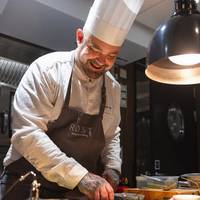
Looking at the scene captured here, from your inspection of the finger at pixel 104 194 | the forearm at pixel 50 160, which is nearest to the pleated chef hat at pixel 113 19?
the forearm at pixel 50 160

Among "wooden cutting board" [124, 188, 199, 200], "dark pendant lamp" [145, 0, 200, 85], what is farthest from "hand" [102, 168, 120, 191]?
"dark pendant lamp" [145, 0, 200, 85]

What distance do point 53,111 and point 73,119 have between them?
0.09 meters

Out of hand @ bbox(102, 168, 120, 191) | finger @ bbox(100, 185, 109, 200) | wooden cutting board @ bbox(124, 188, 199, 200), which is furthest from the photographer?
hand @ bbox(102, 168, 120, 191)

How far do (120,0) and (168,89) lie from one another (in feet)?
8.78

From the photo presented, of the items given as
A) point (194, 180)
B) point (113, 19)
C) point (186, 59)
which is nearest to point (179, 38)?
point (186, 59)

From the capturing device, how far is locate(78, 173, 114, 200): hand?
3.39ft

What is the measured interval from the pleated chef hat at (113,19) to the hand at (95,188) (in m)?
0.56

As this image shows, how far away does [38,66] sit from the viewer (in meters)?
1.32

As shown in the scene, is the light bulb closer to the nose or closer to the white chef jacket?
the nose

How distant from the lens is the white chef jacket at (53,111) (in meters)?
1.09

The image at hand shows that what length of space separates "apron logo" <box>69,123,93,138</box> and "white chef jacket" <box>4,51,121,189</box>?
81mm

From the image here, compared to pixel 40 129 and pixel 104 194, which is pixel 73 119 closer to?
pixel 40 129

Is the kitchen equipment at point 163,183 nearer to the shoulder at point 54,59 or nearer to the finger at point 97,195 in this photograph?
the finger at point 97,195

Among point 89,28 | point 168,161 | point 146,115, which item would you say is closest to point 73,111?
point 89,28
